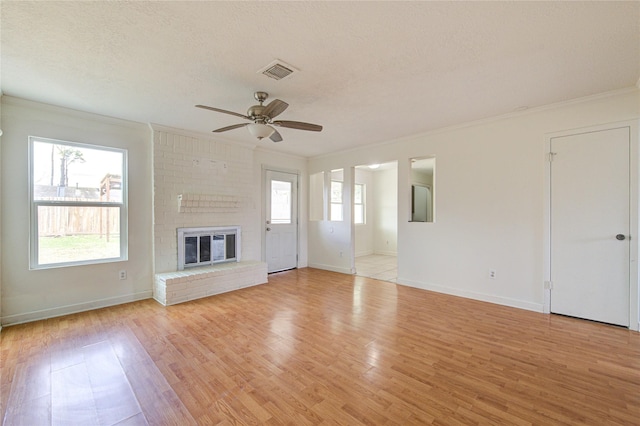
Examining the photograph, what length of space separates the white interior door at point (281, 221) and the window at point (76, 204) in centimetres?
251

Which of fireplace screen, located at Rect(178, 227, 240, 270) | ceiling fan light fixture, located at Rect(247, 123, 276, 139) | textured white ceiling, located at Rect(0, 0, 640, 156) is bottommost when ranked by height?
fireplace screen, located at Rect(178, 227, 240, 270)

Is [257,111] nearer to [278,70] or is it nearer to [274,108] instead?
[274,108]

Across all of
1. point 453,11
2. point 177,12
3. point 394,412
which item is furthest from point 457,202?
point 177,12

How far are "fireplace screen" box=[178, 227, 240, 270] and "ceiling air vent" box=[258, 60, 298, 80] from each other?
2.98 m

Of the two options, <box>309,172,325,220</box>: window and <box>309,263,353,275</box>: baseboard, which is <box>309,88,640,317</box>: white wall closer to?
<box>309,263,353,275</box>: baseboard

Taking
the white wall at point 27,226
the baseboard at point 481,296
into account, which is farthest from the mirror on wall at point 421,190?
the white wall at point 27,226

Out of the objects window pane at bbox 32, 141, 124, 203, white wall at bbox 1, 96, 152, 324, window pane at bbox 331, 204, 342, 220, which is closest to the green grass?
white wall at bbox 1, 96, 152, 324

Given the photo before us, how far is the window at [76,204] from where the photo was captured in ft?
10.9

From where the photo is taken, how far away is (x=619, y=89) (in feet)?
9.53

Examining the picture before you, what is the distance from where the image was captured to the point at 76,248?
11.7ft

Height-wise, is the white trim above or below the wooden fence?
above

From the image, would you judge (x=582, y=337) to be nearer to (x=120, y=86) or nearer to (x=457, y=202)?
(x=457, y=202)

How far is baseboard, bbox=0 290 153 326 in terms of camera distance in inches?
123

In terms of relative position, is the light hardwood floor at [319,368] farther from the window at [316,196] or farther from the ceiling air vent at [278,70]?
the window at [316,196]
